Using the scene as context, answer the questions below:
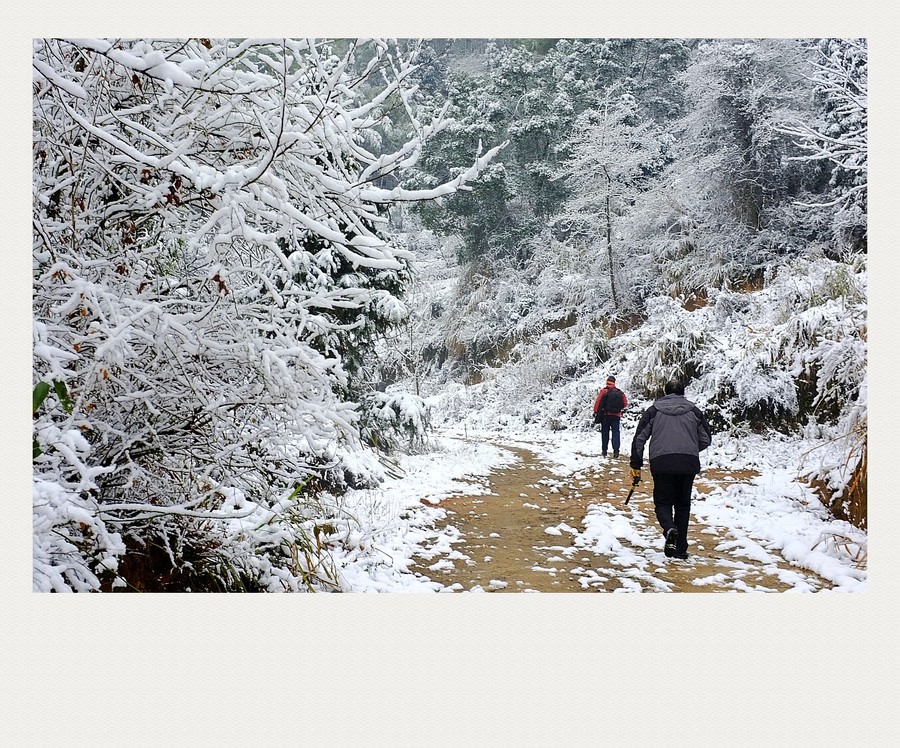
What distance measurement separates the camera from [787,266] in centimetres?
430

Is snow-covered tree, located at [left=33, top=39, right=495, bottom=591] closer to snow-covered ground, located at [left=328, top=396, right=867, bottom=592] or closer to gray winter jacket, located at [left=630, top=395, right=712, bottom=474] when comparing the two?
snow-covered ground, located at [left=328, top=396, right=867, bottom=592]

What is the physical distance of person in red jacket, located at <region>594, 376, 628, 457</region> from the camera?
4.93m

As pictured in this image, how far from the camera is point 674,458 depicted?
12.0 ft

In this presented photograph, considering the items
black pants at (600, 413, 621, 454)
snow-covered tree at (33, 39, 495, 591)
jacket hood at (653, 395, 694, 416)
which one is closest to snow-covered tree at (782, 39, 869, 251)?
jacket hood at (653, 395, 694, 416)

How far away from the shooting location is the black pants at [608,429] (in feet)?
15.6

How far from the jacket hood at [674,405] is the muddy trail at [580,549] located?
434 mm

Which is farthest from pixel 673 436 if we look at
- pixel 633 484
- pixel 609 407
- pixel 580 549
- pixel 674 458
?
pixel 609 407

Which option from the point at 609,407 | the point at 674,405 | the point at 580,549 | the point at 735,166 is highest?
the point at 735,166

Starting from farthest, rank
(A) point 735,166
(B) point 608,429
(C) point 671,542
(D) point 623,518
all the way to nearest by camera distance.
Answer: (B) point 608,429
(A) point 735,166
(D) point 623,518
(C) point 671,542

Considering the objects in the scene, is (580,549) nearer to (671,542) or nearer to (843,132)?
(671,542)

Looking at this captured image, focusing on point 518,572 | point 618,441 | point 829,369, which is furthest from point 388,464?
point 829,369

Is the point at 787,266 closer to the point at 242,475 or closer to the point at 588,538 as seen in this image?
the point at 588,538

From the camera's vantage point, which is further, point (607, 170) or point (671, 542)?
point (607, 170)

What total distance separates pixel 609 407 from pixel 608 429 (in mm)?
255
